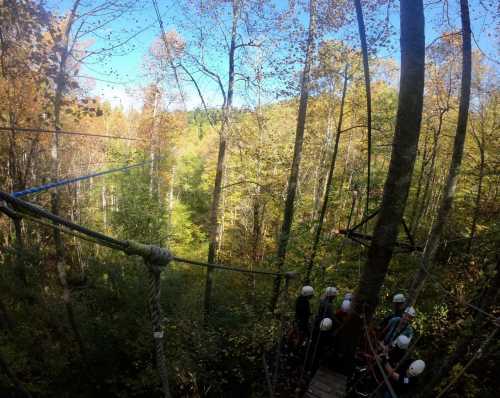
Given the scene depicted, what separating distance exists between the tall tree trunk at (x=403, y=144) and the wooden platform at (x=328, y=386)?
1.26 meters

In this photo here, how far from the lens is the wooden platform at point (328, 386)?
11.8 ft

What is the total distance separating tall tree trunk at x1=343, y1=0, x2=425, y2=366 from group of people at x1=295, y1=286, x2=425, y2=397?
0.64 metres

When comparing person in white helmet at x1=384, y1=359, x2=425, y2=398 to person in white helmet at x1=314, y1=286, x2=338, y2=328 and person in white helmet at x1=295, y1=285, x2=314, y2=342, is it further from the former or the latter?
person in white helmet at x1=295, y1=285, x2=314, y2=342

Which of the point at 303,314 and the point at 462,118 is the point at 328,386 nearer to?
the point at 303,314

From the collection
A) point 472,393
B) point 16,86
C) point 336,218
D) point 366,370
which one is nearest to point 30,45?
point 16,86

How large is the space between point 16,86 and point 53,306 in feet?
22.7

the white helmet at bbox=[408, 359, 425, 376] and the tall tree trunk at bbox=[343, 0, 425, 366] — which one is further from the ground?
the tall tree trunk at bbox=[343, 0, 425, 366]

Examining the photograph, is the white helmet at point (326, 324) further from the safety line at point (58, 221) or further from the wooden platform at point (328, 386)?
the safety line at point (58, 221)

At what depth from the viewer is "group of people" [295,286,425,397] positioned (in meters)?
4.03

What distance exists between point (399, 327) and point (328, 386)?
144 cm

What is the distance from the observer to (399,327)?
4426 mm

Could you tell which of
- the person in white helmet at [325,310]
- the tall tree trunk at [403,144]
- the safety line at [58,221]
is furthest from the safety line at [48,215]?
the person in white helmet at [325,310]

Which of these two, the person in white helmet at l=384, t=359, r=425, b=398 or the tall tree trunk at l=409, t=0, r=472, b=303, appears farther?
the tall tree trunk at l=409, t=0, r=472, b=303

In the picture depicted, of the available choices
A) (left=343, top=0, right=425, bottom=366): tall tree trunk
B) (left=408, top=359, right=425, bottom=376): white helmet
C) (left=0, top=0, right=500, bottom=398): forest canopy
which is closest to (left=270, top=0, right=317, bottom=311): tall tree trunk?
(left=0, top=0, right=500, bottom=398): forest canopy
